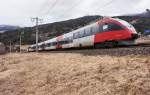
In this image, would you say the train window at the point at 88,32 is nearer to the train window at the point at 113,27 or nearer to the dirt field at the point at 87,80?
the train window at the point at 113,27

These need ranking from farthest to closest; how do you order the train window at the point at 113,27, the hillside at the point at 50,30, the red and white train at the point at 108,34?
the hillside at the point at 50,30
the train window at the point at 113,27
the red and white train at the point at 108,34

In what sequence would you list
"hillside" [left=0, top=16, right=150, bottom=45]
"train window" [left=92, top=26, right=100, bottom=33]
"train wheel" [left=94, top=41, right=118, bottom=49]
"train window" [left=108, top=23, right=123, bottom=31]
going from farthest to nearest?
1. "hillside" [left=0, top=16, right=150, bottom=45]
2. "train window" [left=92, top=26, right=100, bottom=33]
3. "train window" [left=108, top=23, right=123, bottom=31]
4. "train wheel" [left=94, top=41, right=118, bottom=49]

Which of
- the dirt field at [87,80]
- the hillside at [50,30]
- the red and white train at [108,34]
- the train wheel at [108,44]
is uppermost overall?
the hillside at [50,30]

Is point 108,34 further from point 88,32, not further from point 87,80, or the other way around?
point 87,80

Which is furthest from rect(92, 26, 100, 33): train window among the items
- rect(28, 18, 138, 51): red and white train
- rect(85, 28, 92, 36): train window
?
rect(85, 28, 92, 36): train window

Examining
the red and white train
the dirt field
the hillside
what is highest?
the hillside

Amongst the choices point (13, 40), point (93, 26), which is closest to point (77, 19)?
point (13, 40)

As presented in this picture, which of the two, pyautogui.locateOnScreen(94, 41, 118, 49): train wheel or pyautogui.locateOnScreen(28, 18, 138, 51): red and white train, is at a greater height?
pyautogui.locateOnScreen(28, 18, 138, 51): red and white train

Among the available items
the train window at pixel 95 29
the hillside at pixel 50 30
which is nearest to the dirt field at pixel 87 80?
the train window at pixel 95 29

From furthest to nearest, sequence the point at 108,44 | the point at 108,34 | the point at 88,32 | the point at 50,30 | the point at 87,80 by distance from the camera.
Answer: the point at 50,30 < the point at 88,32 < the point at 108,44 < the point at 108,34 < the point at 87,80

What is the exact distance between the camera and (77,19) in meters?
191

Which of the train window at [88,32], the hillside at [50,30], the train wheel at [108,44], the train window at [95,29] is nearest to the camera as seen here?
the train wheel at [108,44]

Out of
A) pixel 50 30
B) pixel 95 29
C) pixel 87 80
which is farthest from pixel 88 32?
pixel 50 30

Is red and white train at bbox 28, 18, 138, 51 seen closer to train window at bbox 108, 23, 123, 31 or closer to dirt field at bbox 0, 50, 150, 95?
train window at bbox 108, 23, 123, 31
